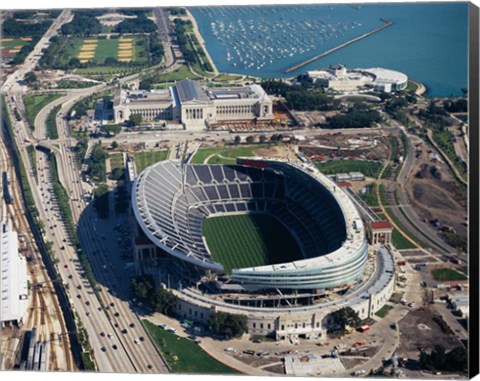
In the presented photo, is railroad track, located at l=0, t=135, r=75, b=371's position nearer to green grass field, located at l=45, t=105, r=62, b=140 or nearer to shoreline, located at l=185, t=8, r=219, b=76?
green grass field, located at l=45, t=105, r=62, b=140

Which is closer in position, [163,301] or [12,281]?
[163,301]

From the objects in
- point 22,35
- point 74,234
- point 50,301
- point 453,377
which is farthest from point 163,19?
point 453,377

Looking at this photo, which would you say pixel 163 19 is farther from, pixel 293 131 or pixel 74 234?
pixel 74 234

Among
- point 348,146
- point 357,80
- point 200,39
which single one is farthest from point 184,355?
point 200,39

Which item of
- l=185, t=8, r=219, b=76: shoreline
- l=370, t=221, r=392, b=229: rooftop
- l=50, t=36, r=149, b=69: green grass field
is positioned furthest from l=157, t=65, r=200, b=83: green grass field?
l=370, t=221, r=392, b=229: rooftop

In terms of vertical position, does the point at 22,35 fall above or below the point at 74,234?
above

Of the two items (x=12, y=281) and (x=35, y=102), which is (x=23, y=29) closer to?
(x=35, y=102)
